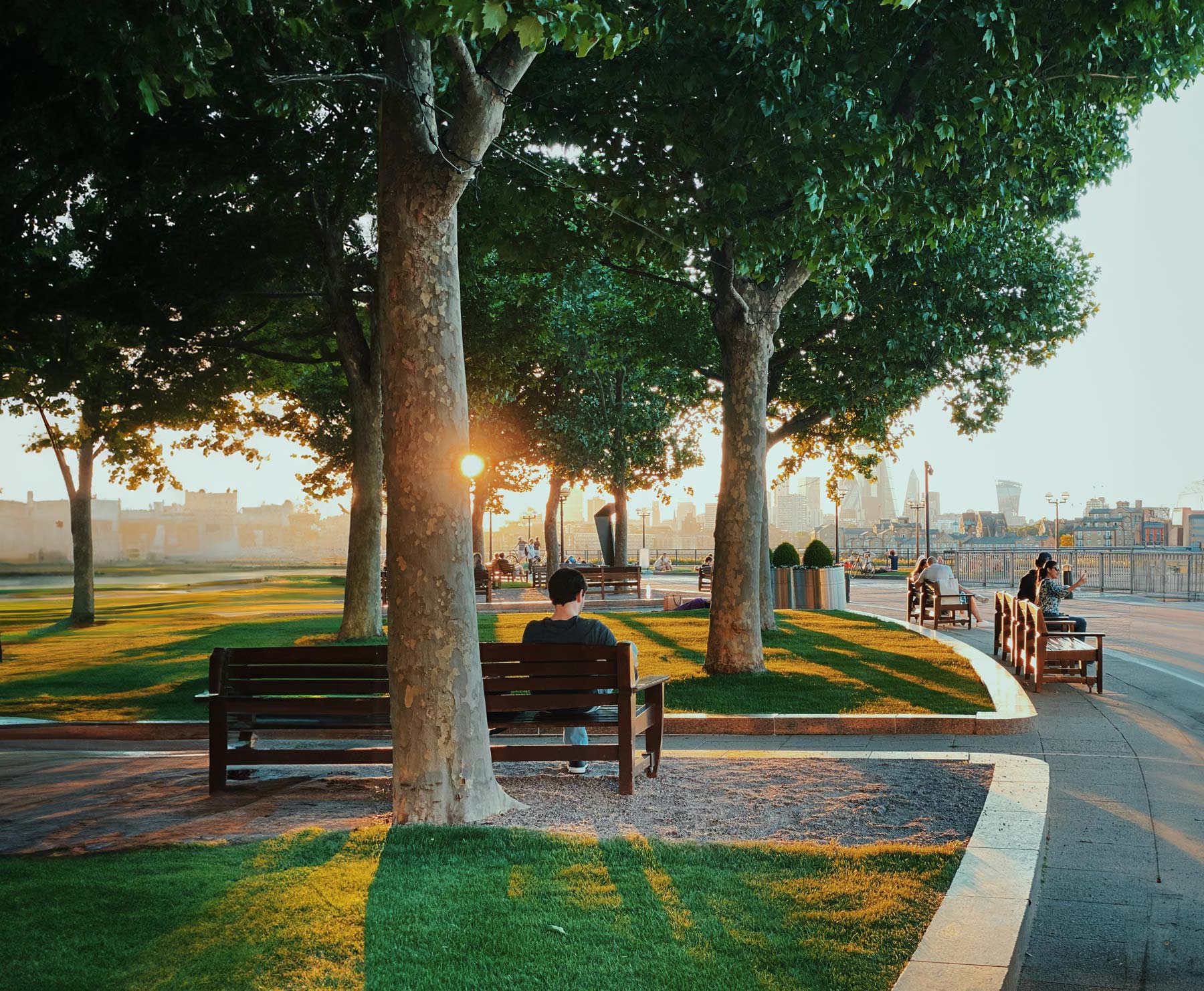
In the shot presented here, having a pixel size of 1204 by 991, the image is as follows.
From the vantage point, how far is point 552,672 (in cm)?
679

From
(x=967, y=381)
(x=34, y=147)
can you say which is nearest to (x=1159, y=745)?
A: (x=34, y=147)

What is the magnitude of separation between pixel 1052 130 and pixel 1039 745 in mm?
7441

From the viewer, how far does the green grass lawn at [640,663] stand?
10969 millimetres

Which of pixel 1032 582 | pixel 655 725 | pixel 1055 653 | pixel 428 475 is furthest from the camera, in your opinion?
pixel 1032 582

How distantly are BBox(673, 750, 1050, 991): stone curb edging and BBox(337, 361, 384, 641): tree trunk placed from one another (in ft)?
40.6

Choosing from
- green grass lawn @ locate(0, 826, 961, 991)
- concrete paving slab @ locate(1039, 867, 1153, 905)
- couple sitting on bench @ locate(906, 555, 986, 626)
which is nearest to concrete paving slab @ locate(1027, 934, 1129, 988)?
A: concrete paving slab @ locate(1039, 867, 1153, 905)

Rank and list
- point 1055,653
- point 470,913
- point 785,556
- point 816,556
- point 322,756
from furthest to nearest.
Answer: point 785,556, point 816,556, point 1055,653, point 322,756, point 470,913

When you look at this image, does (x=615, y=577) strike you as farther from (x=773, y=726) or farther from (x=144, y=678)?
(x=773, y=726)

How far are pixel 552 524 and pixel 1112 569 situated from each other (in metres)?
19.7

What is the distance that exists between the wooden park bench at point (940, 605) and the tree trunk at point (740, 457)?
23.1 feet

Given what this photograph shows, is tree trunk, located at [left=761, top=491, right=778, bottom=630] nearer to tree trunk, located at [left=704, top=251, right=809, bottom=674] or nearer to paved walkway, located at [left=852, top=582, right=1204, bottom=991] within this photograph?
tree trunk, located at [left=704, top=251, right=809, bottom=674]

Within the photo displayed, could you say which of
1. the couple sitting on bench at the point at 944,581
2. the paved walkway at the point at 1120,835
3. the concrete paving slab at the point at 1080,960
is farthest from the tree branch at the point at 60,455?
the concrete paving slab at the point at 1080,960

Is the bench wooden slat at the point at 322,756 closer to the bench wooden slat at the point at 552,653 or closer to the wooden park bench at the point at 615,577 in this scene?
the bench wooden slat at the point at 552,653

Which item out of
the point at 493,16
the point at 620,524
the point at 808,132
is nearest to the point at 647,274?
the point at 808,132
